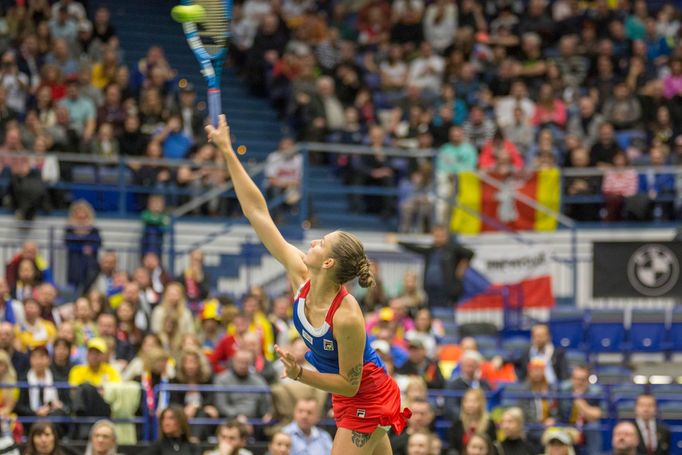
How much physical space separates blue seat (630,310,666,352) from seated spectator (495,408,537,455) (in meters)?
4.95

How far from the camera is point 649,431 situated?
15.5 meters

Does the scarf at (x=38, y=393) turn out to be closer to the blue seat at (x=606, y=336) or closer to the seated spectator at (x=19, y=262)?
the seated spectator at (x=19, y=262)

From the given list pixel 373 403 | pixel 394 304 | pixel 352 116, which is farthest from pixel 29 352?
pixel 352 116

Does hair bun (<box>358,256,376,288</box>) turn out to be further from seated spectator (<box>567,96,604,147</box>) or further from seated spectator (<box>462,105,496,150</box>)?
seated spectator (<box>567,96,604,147</box>)

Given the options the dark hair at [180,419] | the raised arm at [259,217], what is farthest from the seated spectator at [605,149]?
the raised arm at [259,217]

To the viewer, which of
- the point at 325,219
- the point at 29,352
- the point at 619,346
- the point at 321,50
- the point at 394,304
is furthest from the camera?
the point at 321,50

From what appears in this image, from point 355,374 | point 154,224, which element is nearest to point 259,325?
point 154,224

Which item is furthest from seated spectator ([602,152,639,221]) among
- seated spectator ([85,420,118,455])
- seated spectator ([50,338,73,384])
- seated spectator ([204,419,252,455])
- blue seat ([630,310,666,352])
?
seated spectator ([85,420,118,455])

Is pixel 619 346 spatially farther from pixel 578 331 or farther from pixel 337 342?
pixel 337 342

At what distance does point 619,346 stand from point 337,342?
1097cm

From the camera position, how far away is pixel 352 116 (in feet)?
76.3

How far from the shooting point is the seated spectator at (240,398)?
15.6m

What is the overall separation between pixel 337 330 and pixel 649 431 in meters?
7.47

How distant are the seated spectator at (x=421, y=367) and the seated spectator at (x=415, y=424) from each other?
1.26 m
